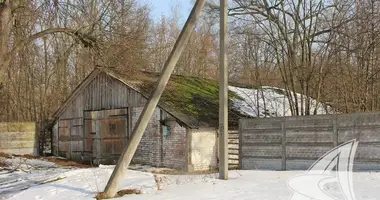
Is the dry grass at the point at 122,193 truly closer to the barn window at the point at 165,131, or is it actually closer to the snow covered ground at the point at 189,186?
the snow covered ground at the point at 189,186

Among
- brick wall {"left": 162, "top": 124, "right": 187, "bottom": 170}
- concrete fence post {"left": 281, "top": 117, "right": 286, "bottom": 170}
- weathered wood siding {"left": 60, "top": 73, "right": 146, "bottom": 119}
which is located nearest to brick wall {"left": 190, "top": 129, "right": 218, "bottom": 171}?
brick wall {"left": 162, "top": 124, "right": 187, "bottom": 170}

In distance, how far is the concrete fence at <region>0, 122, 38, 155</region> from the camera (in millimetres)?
24766

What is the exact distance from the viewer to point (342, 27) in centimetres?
1750

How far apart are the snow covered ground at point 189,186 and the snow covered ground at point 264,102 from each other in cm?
946

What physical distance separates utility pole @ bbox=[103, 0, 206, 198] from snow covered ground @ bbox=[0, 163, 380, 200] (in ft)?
1.61

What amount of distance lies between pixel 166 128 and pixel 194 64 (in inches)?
915

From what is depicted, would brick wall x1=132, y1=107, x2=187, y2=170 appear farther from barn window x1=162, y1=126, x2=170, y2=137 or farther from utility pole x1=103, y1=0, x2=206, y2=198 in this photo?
utility pole x1=103, y1=0, x2=206, y2=198

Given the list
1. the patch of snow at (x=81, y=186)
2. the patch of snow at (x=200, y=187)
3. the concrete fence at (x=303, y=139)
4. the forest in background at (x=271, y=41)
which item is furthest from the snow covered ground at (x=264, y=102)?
the patch of snow at (x=81, y=186)

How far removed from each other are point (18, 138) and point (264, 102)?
46.3 ft

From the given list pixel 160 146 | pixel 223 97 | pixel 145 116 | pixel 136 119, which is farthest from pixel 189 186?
pixel 136 119

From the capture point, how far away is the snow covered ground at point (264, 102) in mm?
22391

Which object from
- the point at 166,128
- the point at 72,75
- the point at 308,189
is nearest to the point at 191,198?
the point at 308,189

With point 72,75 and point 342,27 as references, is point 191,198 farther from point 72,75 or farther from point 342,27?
point 72,75

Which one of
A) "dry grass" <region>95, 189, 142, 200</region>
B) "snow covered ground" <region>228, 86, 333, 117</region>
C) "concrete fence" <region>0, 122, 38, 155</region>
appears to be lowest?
"dry grass" <region>95, 189, 142, 200</region>
